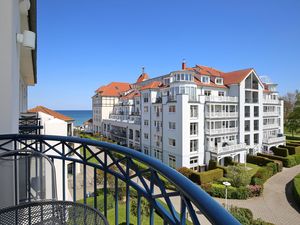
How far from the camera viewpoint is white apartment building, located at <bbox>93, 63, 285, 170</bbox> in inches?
904

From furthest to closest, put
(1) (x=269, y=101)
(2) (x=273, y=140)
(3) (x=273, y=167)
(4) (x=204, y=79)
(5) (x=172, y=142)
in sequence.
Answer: (1) (x=269, y=101), (2) (x=273, y=140), (4) (x=204, y=79), (5) (x=172, y=142), (3) (x=273, y=167)

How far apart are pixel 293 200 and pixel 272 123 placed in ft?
64.3

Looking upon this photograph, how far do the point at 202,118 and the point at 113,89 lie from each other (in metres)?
29.1

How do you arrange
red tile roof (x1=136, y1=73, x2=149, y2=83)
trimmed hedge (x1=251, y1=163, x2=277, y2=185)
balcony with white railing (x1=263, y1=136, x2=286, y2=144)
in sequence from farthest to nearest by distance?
red tile roof (x1=136, y1=73, x2=149, y2=83), balcony with white railing (x1=263, y1=136, x2=286, y2=144), trimmed hedge (x1=251, y1=163, x2=277, y2=185)

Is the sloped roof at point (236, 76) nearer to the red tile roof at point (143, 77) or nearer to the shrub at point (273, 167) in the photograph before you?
the shrub at point (273, 167)

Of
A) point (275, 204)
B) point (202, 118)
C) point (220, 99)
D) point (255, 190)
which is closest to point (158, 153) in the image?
point (202, 118)

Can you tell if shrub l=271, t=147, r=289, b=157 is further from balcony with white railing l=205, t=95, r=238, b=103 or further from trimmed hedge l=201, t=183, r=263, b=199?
trimmed hedge l=201, t=183, r=263, b=199

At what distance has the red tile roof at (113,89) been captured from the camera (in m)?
46.8

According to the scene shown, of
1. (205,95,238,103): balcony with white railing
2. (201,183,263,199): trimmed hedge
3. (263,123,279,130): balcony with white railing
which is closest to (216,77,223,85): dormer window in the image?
(205,95,238,103): balcony with white railing

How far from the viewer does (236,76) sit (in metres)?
27.8

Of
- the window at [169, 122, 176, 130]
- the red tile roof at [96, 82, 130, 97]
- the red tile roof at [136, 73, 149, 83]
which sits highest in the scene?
the red tile roof at [136, 73, 149, 83]

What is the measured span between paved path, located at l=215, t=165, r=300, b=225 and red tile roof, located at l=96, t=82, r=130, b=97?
34907mm

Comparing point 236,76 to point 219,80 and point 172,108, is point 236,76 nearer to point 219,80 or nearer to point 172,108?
point 219,80

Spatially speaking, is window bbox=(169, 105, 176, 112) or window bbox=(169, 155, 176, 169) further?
window bbox=(169, 155, 176, 169)
